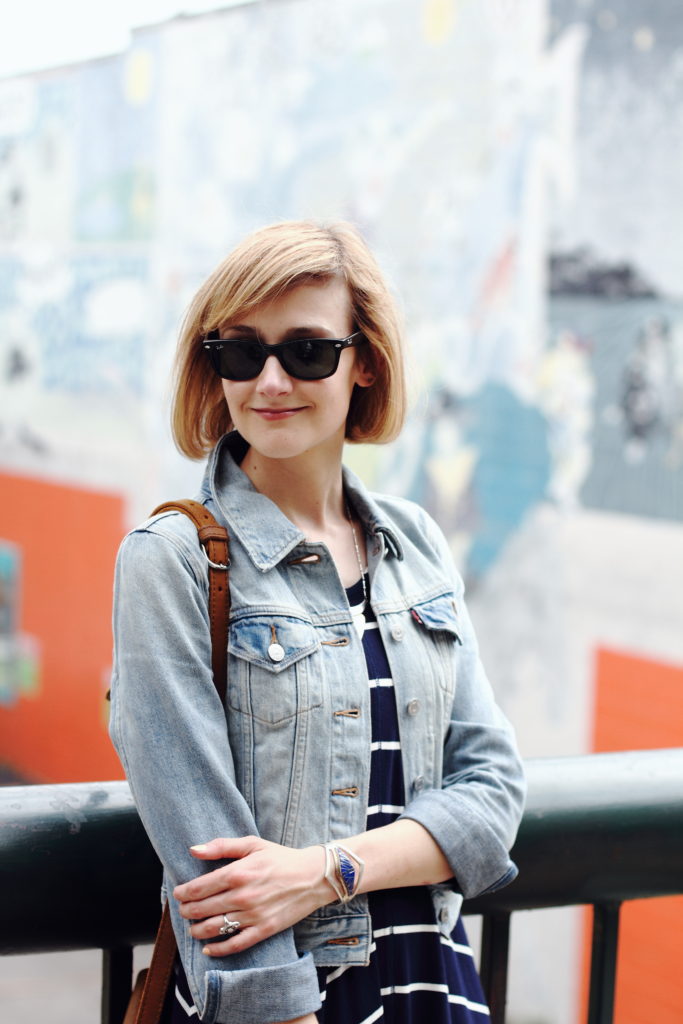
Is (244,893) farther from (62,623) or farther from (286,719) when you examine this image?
(62,623)

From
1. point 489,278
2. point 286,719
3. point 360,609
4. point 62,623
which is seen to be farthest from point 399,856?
point 62,623

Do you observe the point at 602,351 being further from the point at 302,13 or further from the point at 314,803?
the point at 314,803

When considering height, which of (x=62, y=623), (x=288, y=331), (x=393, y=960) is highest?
(x=288, y=331)

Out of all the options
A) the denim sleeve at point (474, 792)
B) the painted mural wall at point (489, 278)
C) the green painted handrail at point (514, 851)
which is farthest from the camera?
the painted mural wall at point (489, 278)

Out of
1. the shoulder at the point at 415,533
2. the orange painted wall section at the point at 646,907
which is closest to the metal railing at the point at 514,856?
the shoulder at the point at 415,533

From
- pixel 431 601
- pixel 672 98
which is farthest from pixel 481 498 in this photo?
pixel 431 601

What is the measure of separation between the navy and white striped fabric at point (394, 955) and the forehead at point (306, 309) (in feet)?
1.40

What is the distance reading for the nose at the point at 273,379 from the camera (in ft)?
5.16

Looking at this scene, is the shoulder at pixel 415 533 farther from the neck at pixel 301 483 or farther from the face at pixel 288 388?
the face at pixel 288 388

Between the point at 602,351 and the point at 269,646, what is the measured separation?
6175mm

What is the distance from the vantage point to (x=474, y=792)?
1.61 meters

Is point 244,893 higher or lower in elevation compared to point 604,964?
higher

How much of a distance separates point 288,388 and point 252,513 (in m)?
0.17

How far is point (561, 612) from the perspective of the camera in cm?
766
